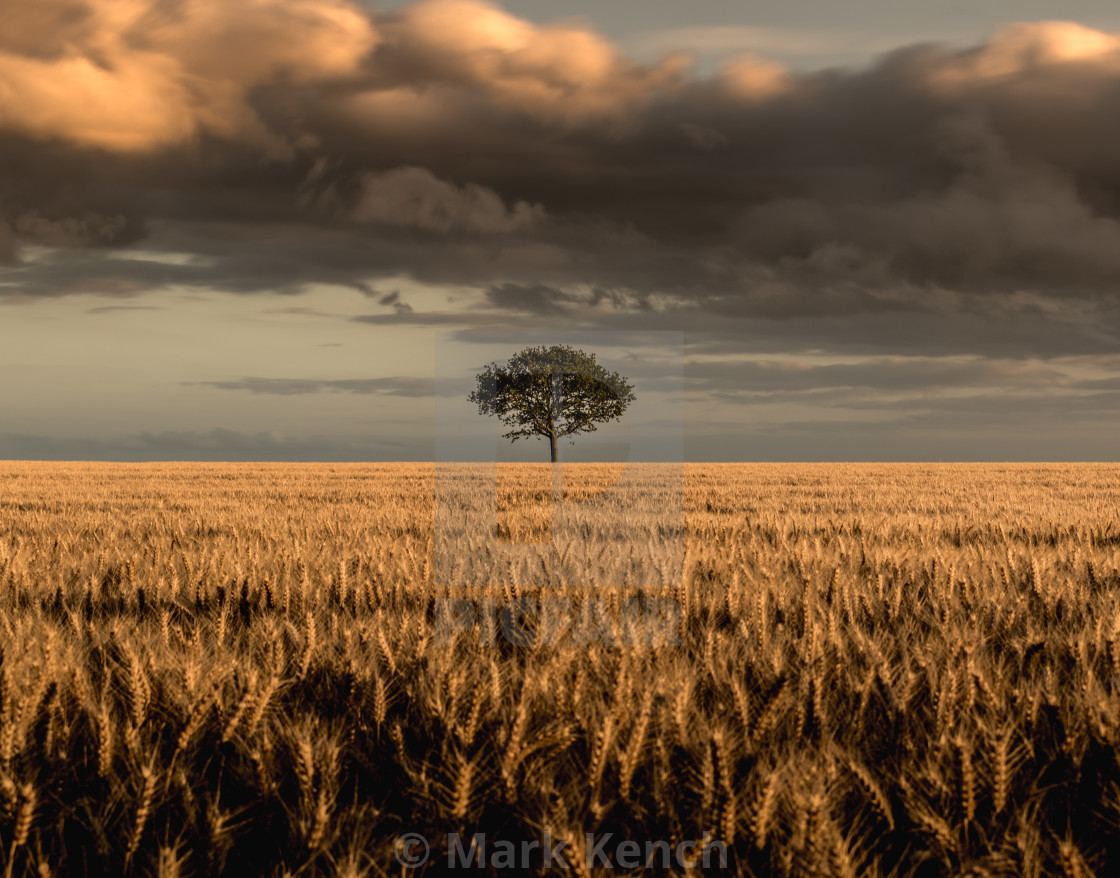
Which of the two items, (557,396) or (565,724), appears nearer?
(565,724)

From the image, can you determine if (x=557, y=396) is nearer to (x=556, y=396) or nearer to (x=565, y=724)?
(x=556, y=396)

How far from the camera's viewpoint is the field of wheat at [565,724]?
1.71 meters

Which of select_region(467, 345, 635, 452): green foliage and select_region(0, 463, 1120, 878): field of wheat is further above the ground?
select_region(467, 345, 635, 452): green foliage

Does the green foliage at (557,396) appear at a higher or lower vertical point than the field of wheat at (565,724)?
higher

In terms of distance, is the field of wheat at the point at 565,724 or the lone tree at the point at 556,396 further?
the lone tree at the point at 556,396

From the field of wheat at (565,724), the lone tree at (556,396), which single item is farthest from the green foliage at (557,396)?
the field of wheat at (565,724)

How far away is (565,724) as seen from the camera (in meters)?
2.17

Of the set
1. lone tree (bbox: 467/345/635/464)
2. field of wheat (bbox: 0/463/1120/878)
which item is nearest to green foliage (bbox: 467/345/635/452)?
lone tree (bbox: 467/345/635/464)

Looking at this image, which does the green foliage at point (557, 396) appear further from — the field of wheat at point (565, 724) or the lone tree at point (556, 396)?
the field of wheat at point (565, 724)

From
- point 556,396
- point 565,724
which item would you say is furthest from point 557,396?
point 565,724

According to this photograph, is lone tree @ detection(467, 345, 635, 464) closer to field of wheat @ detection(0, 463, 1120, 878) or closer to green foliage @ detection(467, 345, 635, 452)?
green foliage @ detection(467, 345, 635, 452)

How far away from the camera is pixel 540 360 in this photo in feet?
113

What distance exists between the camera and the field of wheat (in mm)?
1708

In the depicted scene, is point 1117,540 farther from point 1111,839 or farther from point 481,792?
point 481,792
